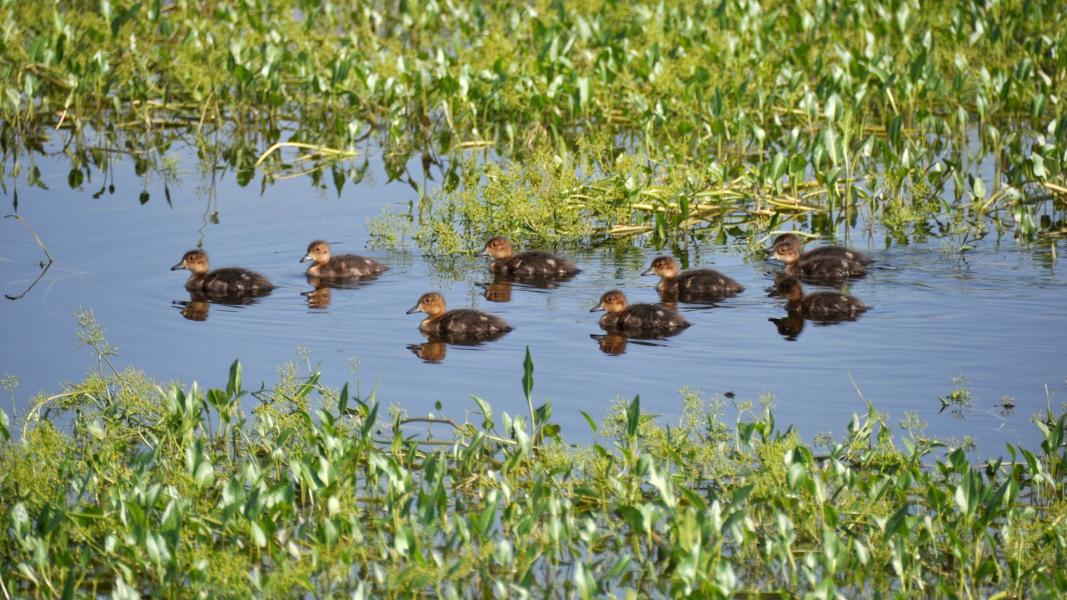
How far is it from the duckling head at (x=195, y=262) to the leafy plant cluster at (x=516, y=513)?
3914mm

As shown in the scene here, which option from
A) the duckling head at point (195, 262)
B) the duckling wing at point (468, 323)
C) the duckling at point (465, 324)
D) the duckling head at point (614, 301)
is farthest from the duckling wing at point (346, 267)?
the duckling head at point (614, 301)

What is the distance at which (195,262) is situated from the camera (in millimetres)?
11219

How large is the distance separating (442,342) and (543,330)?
2.23 ft

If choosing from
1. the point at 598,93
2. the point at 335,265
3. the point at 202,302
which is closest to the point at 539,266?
the point at 335,265

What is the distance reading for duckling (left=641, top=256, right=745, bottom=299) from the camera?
10.6 meters

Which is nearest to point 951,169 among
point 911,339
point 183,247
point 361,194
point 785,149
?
point 785,149

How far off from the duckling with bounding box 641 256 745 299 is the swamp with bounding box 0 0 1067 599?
94mm

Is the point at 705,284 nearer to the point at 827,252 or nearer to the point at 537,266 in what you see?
the point at 827,252

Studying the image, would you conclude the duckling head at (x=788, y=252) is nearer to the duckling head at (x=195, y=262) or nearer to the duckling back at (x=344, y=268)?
the duckling back at (x=344, y=268)

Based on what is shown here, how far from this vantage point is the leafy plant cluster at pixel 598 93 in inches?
508

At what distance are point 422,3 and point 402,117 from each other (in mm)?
3518

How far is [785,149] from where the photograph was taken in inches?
586

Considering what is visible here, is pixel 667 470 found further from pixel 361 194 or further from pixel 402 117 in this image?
pixel 402 117

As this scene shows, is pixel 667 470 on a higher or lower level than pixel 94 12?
lower
